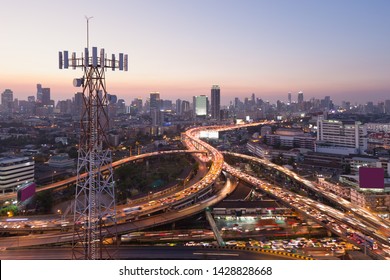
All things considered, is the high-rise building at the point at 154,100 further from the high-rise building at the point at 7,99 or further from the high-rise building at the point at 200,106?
the high-rise building at the point at 7,99

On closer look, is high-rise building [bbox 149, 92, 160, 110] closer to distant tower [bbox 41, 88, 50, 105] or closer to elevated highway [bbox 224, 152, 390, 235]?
distant tower [bbox 41, 88, 50, 105]

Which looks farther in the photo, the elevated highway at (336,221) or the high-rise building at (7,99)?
the high-rise building at (7,99)

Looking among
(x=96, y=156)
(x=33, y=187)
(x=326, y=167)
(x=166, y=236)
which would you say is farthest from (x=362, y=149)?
(x=96, y=156)

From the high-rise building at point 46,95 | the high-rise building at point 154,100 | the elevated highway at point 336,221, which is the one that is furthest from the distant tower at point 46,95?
the elevated highway at point 336,221

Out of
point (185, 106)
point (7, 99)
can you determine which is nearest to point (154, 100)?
point (185, 106)

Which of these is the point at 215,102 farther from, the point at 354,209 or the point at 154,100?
the point at 354,209

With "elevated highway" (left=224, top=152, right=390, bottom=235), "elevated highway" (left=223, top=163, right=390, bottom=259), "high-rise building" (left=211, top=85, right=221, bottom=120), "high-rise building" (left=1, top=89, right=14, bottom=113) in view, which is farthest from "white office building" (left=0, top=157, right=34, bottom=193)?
"high-rise building" (left=1, top=89, right=14, bottom=113)
